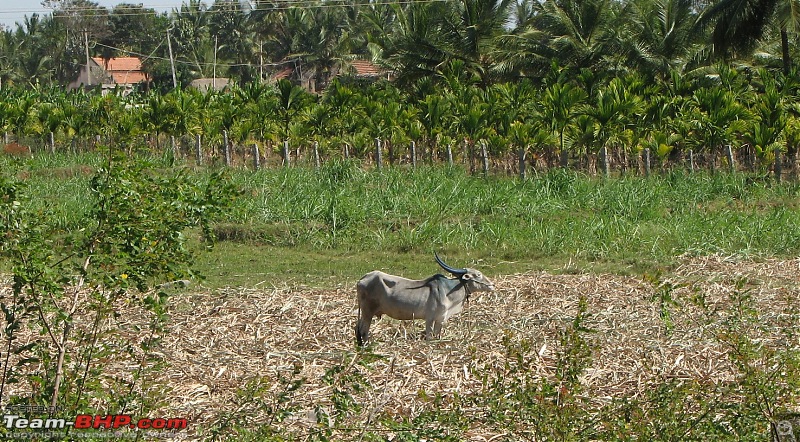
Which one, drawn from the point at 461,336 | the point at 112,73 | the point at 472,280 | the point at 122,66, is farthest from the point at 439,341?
the point at 122,66

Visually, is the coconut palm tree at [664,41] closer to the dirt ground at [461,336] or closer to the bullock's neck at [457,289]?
the dirt ground at [461,336]

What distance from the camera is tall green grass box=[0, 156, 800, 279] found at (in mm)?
12203

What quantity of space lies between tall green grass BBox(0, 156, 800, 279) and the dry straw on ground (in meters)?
1.18

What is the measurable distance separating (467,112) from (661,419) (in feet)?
61.0

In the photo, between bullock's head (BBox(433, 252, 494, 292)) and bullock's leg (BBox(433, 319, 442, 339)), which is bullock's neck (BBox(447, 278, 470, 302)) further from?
bullock's leg (BBox(433, 319, 442, 339))

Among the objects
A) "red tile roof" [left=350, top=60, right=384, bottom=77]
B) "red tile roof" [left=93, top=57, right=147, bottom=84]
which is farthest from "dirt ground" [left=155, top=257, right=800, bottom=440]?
"red tile roof" [left=93, top=57, right=147, bottom=84]

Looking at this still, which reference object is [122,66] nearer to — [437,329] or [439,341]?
[437,329]

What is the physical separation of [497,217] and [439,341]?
21.6 ft

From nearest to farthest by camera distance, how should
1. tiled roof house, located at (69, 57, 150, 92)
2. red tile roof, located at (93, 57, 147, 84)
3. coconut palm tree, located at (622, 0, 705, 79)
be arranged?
1. coconut palm tree, located at (622, 0, 705, 79)
2. tiled roof house, located at (69, 57, 150, 92)
3. red tile roof, located at (93, 57, 147, 84)

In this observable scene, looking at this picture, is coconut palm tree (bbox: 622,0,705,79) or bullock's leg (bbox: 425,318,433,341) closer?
bullock's leg (bbox: 425,318,433,341)

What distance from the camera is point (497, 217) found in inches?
565

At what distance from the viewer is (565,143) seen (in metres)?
20.6

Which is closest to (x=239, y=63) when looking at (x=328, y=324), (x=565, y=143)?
(x=565, y=143)

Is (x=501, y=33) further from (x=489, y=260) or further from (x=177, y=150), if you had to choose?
(x=489, y=260)
